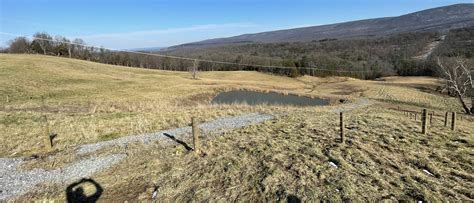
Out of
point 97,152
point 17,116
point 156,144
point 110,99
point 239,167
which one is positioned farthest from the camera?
point 110,99

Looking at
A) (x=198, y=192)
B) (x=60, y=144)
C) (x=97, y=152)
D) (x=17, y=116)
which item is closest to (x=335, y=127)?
(x=198, y=192)

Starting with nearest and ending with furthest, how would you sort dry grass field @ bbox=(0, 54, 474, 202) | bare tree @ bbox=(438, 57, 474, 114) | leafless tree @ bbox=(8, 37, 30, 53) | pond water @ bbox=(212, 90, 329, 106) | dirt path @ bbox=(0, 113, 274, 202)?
dry grass field @ bbox=(0, 54, 474, 202) → dirt path @ bbox=(0, 113, 274, 202) → bare tree @ bbox=(438, 57, 474, 114) → pond water @ bbox=(212, 90, 329, 106) → leafless tree @ bbox=(8, 37, 30, 53)

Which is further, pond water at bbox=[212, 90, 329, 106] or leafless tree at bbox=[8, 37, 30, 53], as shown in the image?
leafless tree at bbox=[8, 37, 30, 53]

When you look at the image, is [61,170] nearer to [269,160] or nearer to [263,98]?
[269,160]

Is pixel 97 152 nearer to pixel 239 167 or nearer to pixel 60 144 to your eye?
pixel 60 144

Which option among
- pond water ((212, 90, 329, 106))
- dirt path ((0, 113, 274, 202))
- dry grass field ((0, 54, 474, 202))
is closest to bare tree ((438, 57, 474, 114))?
pond water ((212, 90, 329, 106))

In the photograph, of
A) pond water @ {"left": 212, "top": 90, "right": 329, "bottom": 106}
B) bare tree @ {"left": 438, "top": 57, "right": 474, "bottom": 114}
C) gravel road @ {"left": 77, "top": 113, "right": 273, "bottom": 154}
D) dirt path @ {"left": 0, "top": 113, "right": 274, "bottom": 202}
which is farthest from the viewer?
pond water @ {"left": 212, "top": 90, "right": 329, "bottom": 106}

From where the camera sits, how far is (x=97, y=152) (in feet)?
40.4

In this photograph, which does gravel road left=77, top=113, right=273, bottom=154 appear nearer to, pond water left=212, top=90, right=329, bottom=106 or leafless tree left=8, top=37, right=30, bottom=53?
pond water left=212, top=90, right=329, bottom=106

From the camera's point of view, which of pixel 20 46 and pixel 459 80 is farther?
pixel 20 46

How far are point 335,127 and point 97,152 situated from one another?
1094cm

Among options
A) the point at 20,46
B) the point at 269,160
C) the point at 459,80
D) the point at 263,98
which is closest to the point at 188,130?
the point at 269,160

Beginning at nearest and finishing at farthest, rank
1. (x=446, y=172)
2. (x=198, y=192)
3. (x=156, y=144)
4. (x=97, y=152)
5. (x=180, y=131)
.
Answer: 1. (x=198, y=192)
2. (x=446, y=172)
3. (x=97, y=152)
4. (x=156, y=144)
5. (x=180, y=131)

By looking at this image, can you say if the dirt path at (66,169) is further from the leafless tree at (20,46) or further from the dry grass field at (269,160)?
the leafless tree at (20,46)
